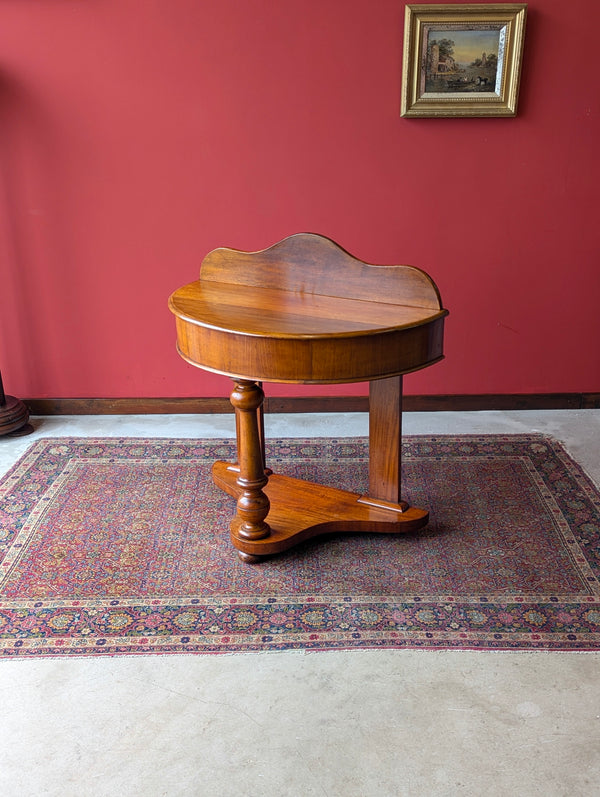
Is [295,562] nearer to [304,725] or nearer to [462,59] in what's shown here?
[304,725]

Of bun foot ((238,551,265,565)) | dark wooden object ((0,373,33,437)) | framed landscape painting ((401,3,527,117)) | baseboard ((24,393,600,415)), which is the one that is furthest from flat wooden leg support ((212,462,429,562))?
framed landscape painting ((401,3,527,117))

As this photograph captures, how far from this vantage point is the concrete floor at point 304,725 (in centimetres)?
220

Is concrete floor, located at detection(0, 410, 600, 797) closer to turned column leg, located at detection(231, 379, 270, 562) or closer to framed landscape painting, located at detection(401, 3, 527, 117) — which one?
turned column leg, located at detection(231, 379, 270, 562)

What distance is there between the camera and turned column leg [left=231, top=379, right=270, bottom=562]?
117 inches

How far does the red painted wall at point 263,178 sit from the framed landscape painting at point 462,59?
0.27 ft

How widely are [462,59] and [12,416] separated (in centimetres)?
307

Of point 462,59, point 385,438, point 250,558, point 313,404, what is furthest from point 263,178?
point 250,558

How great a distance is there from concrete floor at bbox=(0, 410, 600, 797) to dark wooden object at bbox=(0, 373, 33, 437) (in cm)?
196

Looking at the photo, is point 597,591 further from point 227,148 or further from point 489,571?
point 227,148

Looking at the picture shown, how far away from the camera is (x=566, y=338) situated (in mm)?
4602

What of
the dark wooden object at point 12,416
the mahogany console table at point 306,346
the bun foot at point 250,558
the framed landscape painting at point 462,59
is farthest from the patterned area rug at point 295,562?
the framed landscape painting at point 462,59

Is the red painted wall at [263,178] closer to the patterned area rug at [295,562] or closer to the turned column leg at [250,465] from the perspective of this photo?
the patterned area rug at [295,562]

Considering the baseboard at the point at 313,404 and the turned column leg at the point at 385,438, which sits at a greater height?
the turned column leg at the point at 385,438

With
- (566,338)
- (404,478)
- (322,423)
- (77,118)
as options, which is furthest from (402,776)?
(77,118)
